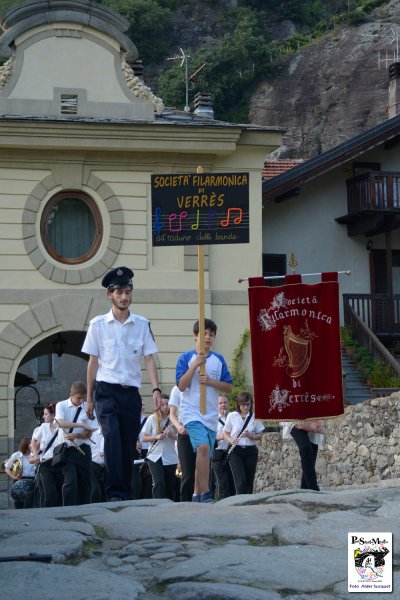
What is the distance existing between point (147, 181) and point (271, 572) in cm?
2041

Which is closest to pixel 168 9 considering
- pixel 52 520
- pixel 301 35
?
pixel 301 35

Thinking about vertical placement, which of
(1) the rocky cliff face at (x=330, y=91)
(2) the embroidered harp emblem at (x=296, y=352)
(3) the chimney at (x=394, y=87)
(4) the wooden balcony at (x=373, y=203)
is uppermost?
(1) the rocky cliff face at (x=330, y=91)

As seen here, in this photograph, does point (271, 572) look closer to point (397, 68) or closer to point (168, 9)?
point (397, 68)

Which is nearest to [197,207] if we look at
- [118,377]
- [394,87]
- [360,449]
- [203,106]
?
[118,377]

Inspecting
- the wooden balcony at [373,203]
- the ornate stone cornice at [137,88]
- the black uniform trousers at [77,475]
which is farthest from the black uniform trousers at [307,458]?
the wooden balcony at [373,203]

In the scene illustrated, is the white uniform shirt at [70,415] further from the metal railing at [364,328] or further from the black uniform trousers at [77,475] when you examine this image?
the metal railing at [364,328]

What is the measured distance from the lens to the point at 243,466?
16.9 m

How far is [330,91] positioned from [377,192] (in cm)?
4145

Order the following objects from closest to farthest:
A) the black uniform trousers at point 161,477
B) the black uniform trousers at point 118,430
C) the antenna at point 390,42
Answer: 1. the black uniform trousers at point 118,430
2. the black uniform trousers at point 161,477
3. the antenna at point 390,42

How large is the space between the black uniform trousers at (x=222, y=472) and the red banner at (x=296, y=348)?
2.77 metres

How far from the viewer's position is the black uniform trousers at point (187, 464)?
13.3 meters

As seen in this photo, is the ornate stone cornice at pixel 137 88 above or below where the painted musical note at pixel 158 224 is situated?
above

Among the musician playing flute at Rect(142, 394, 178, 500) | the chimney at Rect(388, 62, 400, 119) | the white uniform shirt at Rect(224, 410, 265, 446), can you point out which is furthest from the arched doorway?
the white uniform shirt at Rect(224, 410, 265, 446)

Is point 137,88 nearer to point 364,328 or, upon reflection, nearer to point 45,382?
point 364,328
